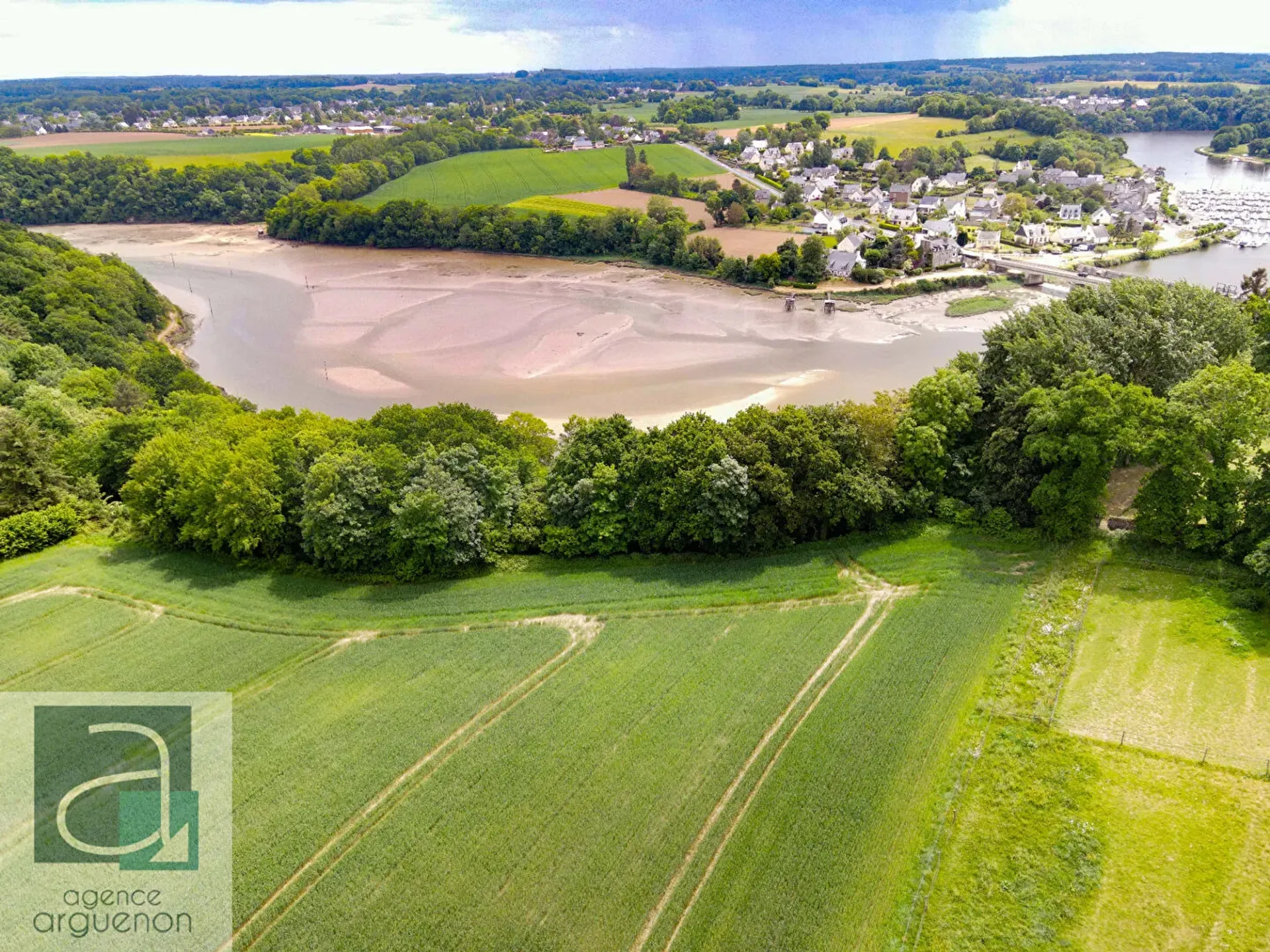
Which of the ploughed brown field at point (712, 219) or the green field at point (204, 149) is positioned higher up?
the green field at point (204, 149)

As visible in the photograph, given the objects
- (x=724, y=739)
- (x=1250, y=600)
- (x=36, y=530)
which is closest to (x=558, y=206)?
(x=36, y=530)

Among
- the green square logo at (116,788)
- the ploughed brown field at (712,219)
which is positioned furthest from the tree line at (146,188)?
the green square logo at (116,788)

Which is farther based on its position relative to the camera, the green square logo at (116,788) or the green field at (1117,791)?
the green square logo at (116,788)

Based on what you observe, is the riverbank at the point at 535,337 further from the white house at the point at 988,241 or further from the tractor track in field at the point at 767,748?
the tractor track in field at the point at 767,748

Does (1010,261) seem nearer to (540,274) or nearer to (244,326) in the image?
(540,274)

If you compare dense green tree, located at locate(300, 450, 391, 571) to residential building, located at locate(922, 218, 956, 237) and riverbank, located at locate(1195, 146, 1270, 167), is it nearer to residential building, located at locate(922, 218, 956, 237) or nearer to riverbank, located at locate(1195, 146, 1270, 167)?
residential building, located at locate(922, 218, 956, 237)

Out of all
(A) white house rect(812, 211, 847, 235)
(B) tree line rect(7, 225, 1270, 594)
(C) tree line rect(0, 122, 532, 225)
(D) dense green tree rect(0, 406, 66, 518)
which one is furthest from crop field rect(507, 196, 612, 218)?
(D) dense green tree rect(0, 406, 66, 518)

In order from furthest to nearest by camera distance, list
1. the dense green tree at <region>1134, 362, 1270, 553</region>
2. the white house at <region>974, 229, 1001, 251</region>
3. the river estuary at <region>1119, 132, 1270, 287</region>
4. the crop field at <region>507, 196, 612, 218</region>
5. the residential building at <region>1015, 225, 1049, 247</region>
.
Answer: the crop field at <region>507, 196, 612, 218</region>, the residential building at <region>1015, 225, 1049, 247</region>, the white house at <region>974, 229, 1001, 251</region>, the river estuary at <region>1119, 132, 1270, 287</region>, the dense green tree at <region>1134, 362, 1270, 553</region>
